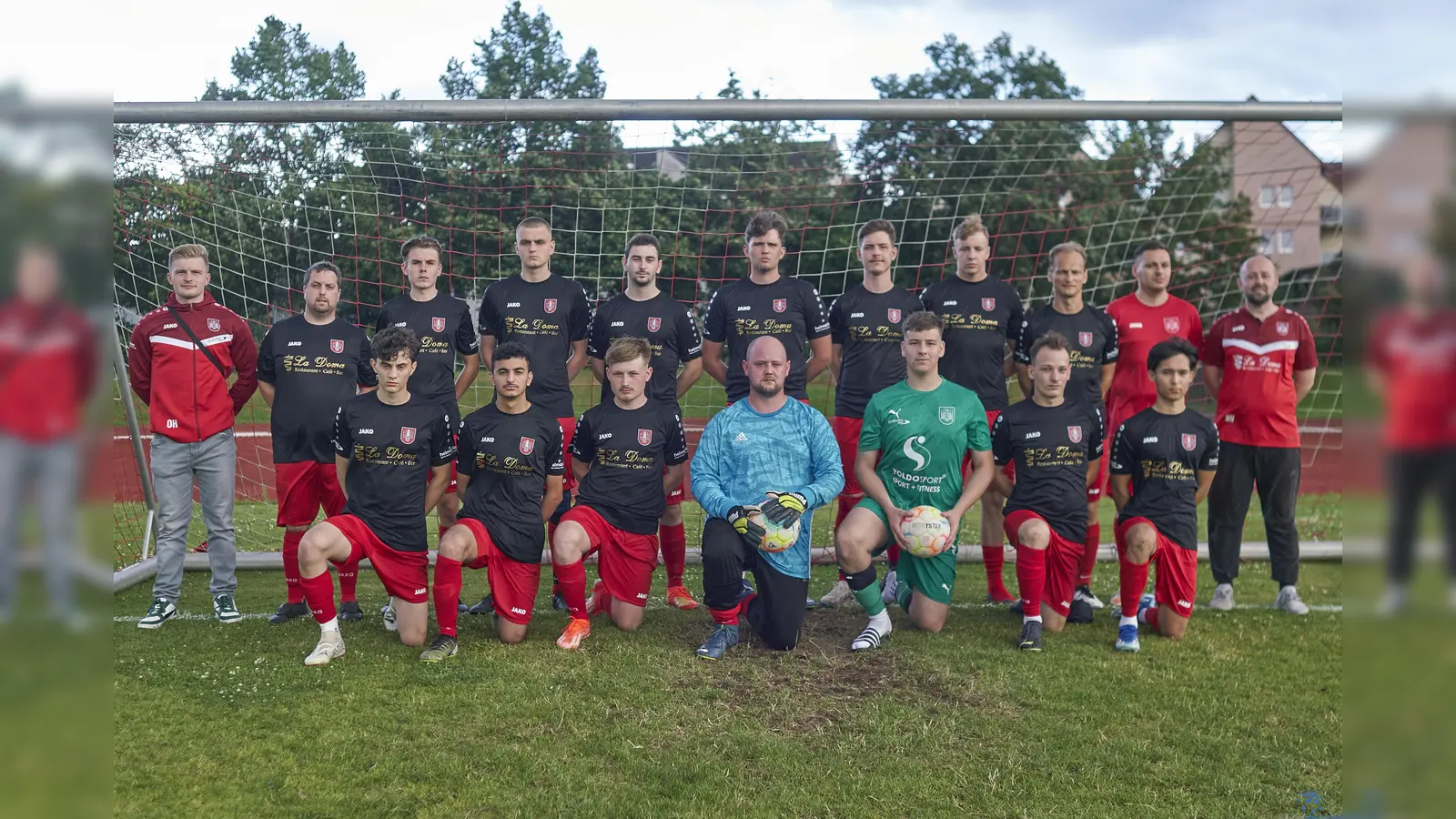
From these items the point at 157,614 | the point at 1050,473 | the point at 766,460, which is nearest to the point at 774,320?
the point at 766,460

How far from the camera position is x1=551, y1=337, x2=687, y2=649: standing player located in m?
4.91

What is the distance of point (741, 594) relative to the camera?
205 inches

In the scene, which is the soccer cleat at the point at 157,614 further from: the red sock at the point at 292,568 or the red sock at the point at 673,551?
the red sock at the point at 673,551

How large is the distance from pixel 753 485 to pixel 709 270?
590cm

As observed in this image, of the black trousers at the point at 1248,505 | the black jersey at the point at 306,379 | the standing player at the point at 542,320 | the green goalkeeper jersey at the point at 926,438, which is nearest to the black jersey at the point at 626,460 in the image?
the standing player at the point at 542,320

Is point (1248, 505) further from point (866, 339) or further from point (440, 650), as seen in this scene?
point (440, 650)

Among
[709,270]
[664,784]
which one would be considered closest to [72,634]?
[664,784]

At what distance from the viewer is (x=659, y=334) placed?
5508 mm

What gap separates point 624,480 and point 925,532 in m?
1.54

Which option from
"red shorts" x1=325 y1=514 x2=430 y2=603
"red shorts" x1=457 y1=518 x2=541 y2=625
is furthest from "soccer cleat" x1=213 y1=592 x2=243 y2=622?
"red shorts" x1=457 y1=518 x2=541 y2=625

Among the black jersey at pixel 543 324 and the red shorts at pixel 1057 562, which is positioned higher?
the black jersey at pixel 543 324

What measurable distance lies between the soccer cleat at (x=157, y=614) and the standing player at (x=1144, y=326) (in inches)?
195

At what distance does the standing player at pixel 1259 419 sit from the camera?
17.9 feet

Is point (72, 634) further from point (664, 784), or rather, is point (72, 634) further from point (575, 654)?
point (575, 654)
